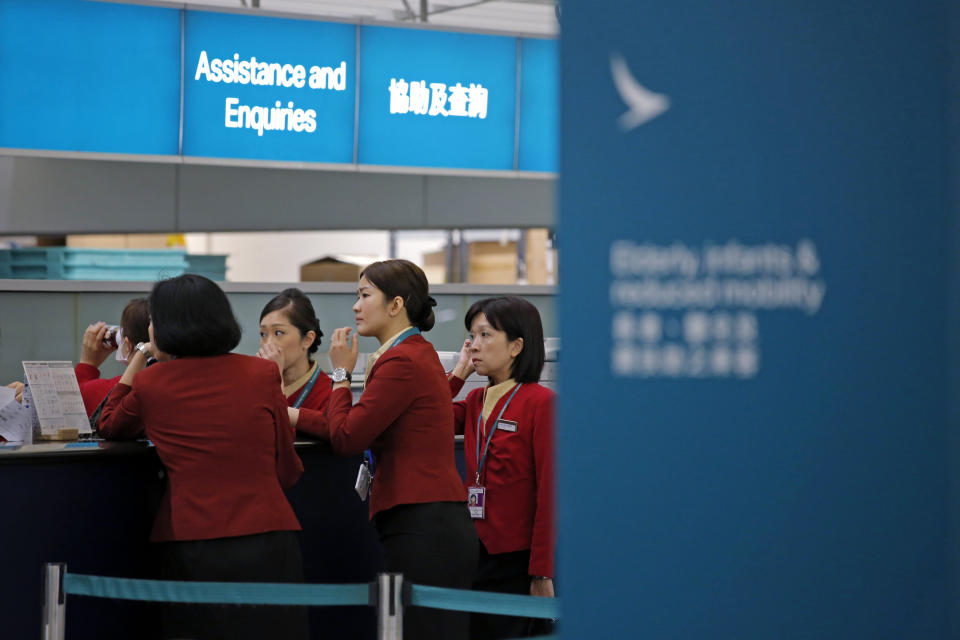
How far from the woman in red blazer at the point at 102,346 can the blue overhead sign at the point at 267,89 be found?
2125mm

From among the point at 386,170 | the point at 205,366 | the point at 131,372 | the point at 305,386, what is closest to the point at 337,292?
the point at 386,170

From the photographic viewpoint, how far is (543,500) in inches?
115

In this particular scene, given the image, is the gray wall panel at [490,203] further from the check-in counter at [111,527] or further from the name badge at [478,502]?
the name badge at [478,502]

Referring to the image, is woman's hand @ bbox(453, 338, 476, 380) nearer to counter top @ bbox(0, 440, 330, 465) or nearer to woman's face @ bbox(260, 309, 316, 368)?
woman's face @ bbox(260, 309, 316, 368)

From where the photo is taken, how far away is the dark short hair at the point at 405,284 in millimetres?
2957

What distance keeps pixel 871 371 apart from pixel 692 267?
263 millimetres

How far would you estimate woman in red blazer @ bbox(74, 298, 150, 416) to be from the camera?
11.7 ft

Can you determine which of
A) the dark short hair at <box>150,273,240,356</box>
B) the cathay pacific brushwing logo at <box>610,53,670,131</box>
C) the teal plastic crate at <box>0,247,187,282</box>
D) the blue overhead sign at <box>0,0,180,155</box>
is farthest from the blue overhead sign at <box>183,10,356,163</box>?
the cathay pacific brushwing logo at <box>610,53,670,131</box>

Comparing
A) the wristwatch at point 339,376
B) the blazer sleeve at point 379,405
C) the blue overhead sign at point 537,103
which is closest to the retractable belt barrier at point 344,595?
the blazer sleeve at point 379,405

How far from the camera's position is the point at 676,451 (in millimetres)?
1328

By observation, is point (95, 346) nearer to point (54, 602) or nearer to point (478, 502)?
point (54, 602)

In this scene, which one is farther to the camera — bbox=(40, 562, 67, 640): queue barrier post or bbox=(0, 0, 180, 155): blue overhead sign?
bbox=(0, 0, 180, 155): blue overhead sign

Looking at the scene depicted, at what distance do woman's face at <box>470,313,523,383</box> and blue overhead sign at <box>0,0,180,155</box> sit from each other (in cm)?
308

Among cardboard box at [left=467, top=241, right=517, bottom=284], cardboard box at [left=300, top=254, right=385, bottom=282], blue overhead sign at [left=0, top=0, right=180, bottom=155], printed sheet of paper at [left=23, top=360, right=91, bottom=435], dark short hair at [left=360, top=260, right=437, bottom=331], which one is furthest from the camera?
cardboard box at [left=467, top=241, right=517, bottom=284]
